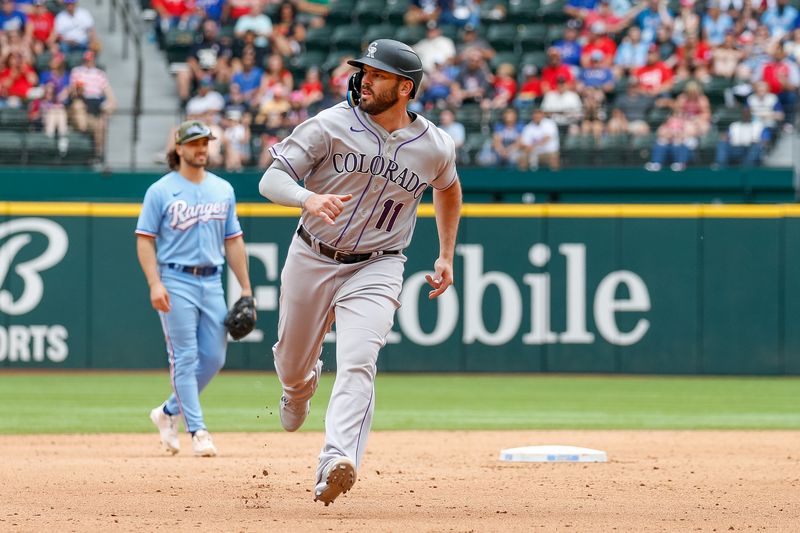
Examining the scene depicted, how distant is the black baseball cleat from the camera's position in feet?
17.4

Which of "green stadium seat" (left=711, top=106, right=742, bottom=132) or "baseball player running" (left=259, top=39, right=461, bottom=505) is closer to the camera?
"baseball player running" (left=259, top=39, right=461, bottom=505)

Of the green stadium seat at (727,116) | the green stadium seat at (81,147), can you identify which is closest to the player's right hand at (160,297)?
the green stadium seat at (81,147)

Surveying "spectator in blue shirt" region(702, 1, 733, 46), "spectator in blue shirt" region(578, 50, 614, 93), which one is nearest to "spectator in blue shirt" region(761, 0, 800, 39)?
"spectator in blue shirt" region(702, 1, 733, 46)

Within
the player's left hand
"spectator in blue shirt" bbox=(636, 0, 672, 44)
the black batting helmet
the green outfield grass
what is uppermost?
"spectator in blue shirt" bbox=(636, 0, 672, 44)

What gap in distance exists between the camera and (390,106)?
575 cm

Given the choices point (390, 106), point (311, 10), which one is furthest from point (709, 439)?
point (311, 10)

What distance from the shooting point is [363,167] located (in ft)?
18.9

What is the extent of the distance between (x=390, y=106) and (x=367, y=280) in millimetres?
764

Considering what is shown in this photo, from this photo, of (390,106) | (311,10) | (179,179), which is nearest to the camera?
(390,106)

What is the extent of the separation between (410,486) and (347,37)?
13527mm

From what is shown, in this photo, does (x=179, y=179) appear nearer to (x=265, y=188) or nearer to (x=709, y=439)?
(x=265, y=188)

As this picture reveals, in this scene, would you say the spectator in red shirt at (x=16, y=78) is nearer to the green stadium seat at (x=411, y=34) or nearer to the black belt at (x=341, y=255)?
the green stadium seat at (x=411, y=34)

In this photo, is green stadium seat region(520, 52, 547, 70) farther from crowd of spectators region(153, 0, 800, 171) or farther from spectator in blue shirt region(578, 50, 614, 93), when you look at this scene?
spectator in blue shirt region(578, 50, 614, 93)

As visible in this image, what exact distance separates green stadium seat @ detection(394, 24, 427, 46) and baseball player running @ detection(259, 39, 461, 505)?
13.1 meters
